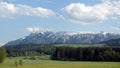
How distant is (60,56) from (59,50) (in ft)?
31.4

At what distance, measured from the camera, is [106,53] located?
128 m

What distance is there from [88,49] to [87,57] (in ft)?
Answer: 20.9

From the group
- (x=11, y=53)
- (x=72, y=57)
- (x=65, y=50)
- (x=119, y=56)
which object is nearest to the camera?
(x=119, y=56)

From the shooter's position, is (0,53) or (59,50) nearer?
(0,53)

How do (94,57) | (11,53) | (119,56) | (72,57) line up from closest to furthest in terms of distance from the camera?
(119,56) < (94,57) < (72,57) < (11,53)

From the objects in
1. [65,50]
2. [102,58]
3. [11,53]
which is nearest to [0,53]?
[102,58]

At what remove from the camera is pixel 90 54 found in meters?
135

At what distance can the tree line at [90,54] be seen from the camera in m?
126

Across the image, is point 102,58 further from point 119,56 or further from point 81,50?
point 81,50

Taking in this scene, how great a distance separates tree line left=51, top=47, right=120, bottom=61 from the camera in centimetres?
12616

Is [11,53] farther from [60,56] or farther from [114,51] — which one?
[114,51]

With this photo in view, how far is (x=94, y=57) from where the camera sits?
432 feet

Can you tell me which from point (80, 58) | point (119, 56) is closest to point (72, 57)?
point (80, 58)

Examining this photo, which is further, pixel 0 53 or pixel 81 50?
pixel 81 50
